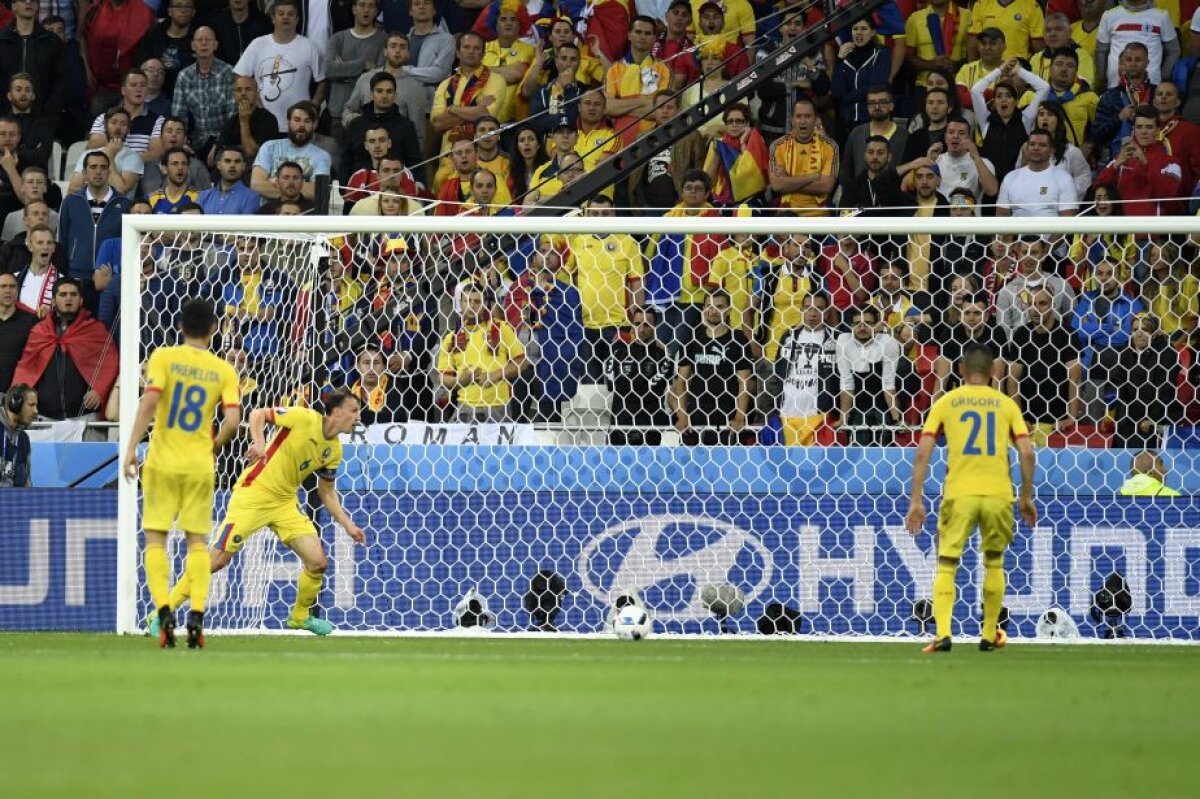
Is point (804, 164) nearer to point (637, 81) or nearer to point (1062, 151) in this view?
point (637, 81)

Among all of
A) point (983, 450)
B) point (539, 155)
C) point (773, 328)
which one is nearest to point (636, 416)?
point (773, 328)

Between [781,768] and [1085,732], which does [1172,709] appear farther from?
[781,768]

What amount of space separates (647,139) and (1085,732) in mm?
10388

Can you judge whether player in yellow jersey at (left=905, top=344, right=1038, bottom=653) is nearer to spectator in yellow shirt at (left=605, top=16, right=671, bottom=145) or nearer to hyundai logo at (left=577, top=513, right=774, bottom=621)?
hyundai logo at (left=577, top=513, right=774, bottom=621)

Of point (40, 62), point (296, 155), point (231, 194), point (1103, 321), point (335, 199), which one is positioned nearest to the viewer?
point (1103, 321)

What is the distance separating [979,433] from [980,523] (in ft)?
1.70

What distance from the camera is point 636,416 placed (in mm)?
13258

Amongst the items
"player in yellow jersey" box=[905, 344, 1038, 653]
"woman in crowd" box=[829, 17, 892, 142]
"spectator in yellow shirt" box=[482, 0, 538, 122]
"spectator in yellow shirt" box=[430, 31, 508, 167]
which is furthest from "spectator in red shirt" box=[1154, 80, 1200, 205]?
"spectator in yellow shirt" box=[430, 31, 508, 167]

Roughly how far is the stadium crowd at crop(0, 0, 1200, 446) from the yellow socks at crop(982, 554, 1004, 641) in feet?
5.56

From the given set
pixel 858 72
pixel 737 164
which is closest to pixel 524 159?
pixel 737 164

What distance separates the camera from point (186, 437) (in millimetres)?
10094

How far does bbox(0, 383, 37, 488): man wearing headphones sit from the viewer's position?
523 inches

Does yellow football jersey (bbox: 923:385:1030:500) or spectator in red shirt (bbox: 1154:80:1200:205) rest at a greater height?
spectator in red shirt (bbox: 1154:80:1200:205)

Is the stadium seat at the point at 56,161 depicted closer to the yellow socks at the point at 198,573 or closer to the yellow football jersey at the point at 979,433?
the yellow socks at the point at 198,573
